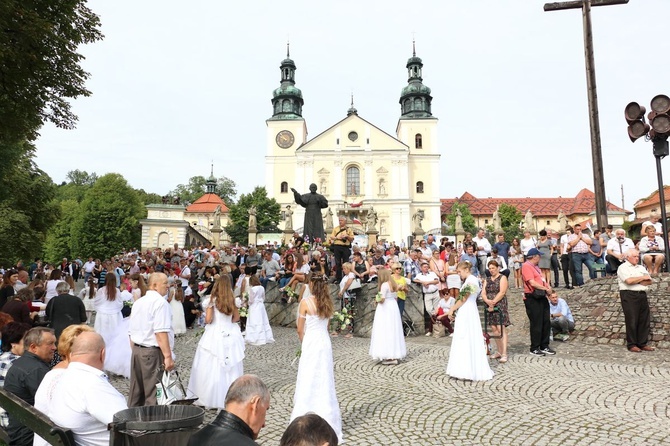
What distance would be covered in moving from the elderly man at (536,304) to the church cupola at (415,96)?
63.1 metres

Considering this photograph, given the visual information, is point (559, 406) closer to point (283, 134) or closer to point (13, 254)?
point (13, 254)

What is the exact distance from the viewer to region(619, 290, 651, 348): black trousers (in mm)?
8859

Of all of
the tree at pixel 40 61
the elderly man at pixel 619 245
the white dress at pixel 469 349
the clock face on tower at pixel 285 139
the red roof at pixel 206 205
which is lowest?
the white dress at pixel 469 349

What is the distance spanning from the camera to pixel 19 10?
9008 millimetres

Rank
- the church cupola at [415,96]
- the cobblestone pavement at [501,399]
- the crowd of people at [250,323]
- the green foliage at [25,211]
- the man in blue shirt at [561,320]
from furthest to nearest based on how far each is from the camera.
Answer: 1. the church cupola at [415,96]
2. the green foliage at [25,211]
3. the man in blue shirt at [561,320]
4. the cobblestone pavement at [501,399]
5. the crowd of people at [250,323]

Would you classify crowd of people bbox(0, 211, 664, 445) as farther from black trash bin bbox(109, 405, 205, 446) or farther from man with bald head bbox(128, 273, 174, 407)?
black trash bin bbox(109, 405, 205, 446)

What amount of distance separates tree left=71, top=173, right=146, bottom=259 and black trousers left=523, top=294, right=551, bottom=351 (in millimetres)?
48719

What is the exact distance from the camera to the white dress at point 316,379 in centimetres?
487

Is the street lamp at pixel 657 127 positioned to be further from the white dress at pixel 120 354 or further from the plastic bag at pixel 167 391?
the white dress at pixel 120 354

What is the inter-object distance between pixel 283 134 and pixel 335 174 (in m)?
9.69

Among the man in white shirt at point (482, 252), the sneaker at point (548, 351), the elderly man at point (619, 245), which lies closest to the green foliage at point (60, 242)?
the man in white shirt at point (482, 252)

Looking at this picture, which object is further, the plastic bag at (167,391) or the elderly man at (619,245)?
the elderly man at (619,245)

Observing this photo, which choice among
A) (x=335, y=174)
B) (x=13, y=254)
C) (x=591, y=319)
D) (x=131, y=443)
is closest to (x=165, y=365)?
(x=131, y=443)

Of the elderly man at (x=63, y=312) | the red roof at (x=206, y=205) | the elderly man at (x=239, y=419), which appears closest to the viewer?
the elderly man at (x=239, y=419)
